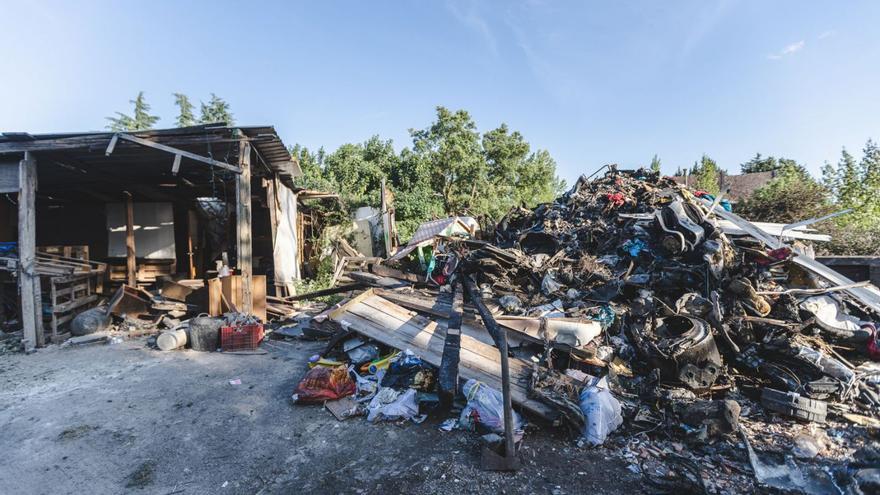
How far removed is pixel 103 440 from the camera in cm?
324

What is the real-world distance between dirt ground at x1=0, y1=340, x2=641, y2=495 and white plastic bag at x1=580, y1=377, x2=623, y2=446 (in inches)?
5.9

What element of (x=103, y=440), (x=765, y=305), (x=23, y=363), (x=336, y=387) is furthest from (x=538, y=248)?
(x=23, y=363)

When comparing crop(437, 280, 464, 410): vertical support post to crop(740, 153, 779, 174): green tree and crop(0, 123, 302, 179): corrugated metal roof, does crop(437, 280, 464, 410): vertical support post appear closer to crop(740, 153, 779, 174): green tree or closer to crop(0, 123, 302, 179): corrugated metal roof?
crop(0, 123, 302, 179): corrugated metal roof

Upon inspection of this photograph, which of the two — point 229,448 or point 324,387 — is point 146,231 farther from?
point 229,448

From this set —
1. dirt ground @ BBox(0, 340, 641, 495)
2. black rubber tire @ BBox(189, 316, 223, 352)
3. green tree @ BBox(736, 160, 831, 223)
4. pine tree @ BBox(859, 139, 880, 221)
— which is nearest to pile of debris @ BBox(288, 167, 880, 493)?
dirt ground @ BBox(0, 340, 641, 495)

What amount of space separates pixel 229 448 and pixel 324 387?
0.99m

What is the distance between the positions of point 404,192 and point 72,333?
486 inches

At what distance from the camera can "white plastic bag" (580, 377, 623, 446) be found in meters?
3.03

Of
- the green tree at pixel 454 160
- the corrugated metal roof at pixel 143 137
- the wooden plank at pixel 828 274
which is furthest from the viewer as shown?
the green tree at pixel 454 160

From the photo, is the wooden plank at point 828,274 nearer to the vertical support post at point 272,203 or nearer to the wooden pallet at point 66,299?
the vertical support post at point 272,203

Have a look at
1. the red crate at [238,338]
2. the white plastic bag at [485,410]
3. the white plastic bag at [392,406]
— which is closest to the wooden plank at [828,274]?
the white plastic bag at [485,410]

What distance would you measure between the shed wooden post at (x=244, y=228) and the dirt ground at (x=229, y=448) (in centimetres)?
228

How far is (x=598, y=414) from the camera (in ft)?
10.1

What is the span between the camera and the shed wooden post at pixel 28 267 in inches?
231
